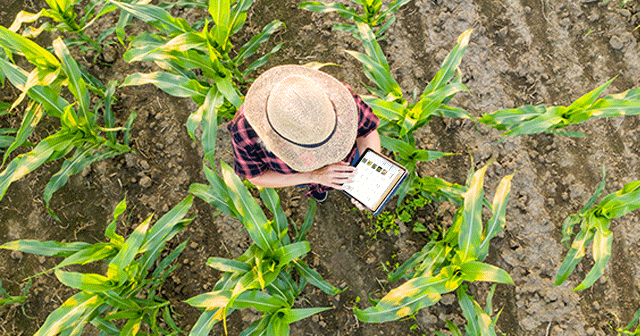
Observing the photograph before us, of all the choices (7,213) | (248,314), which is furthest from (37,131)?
(248,314)

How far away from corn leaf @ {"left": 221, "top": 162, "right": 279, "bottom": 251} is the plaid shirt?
15 cm

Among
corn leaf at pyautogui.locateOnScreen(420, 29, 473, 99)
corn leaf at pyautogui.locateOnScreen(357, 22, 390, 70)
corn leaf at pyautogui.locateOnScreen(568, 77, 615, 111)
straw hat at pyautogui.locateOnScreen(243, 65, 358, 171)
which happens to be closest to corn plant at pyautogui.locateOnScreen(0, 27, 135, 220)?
straw hat at pyautogui.locateOnScreen(243, 65, 358, 171)

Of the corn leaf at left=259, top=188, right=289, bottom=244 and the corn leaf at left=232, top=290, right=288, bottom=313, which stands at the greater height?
the corn leaf at left=259, top=188, right=289, bottom=244

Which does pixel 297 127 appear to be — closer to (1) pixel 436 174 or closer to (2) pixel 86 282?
(2) pixel 86 282

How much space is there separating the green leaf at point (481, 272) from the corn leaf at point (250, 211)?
1.17 metres

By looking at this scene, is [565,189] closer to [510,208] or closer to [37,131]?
[510,208]

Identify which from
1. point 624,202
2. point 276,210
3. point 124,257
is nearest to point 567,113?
point 624,202

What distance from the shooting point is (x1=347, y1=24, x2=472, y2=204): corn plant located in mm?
2295

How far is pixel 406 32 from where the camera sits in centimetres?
315

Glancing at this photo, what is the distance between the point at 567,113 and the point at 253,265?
231cm

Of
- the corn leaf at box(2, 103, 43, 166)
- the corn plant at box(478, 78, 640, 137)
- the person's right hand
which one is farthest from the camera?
the corn leaf at box(2, 103, 43, 166)

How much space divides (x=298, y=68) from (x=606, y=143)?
9.29 feet

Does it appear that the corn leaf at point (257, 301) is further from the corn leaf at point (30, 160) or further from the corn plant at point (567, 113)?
the corn plant at point (567, 113)

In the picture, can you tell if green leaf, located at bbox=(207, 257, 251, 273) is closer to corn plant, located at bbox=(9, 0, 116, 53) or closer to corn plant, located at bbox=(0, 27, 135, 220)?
corn plant, located at bbox=(0, 27, 135, 220)
